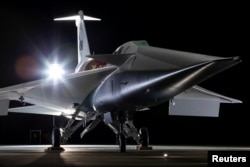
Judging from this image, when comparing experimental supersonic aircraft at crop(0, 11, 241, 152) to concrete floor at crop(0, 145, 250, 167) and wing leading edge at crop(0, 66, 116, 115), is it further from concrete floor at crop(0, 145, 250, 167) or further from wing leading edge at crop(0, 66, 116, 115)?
concrete floor at crop(0, 145, 250, 167)

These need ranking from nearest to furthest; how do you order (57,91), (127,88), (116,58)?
(127,88)
(116,58)
(57,91)

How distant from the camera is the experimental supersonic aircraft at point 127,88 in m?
12.7

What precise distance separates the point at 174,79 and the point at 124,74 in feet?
6.75

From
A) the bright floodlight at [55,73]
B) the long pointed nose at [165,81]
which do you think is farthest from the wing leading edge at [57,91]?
the long pointed nose at [165,81]

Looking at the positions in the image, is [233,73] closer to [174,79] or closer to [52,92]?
[52,92]

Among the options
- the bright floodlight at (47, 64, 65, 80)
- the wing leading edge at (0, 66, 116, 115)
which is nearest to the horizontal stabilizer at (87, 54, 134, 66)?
the wing leading edge at (0, 66, 116, 115)

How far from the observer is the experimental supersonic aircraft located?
12734 mm

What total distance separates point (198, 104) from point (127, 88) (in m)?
7.38

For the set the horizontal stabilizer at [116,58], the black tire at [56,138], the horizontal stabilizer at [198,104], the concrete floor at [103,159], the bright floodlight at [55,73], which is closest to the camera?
the concrete floor at [103,159]

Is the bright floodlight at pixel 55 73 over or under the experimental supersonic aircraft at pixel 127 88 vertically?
over

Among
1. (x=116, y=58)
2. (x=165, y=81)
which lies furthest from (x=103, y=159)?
(x=116, y=58)

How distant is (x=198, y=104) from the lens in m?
21.2

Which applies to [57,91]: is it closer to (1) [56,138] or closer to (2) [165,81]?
(1) [56,138]

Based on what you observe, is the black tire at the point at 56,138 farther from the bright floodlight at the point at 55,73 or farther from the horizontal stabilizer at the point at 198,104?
the horizontal stabilizer at the point at 198,104
